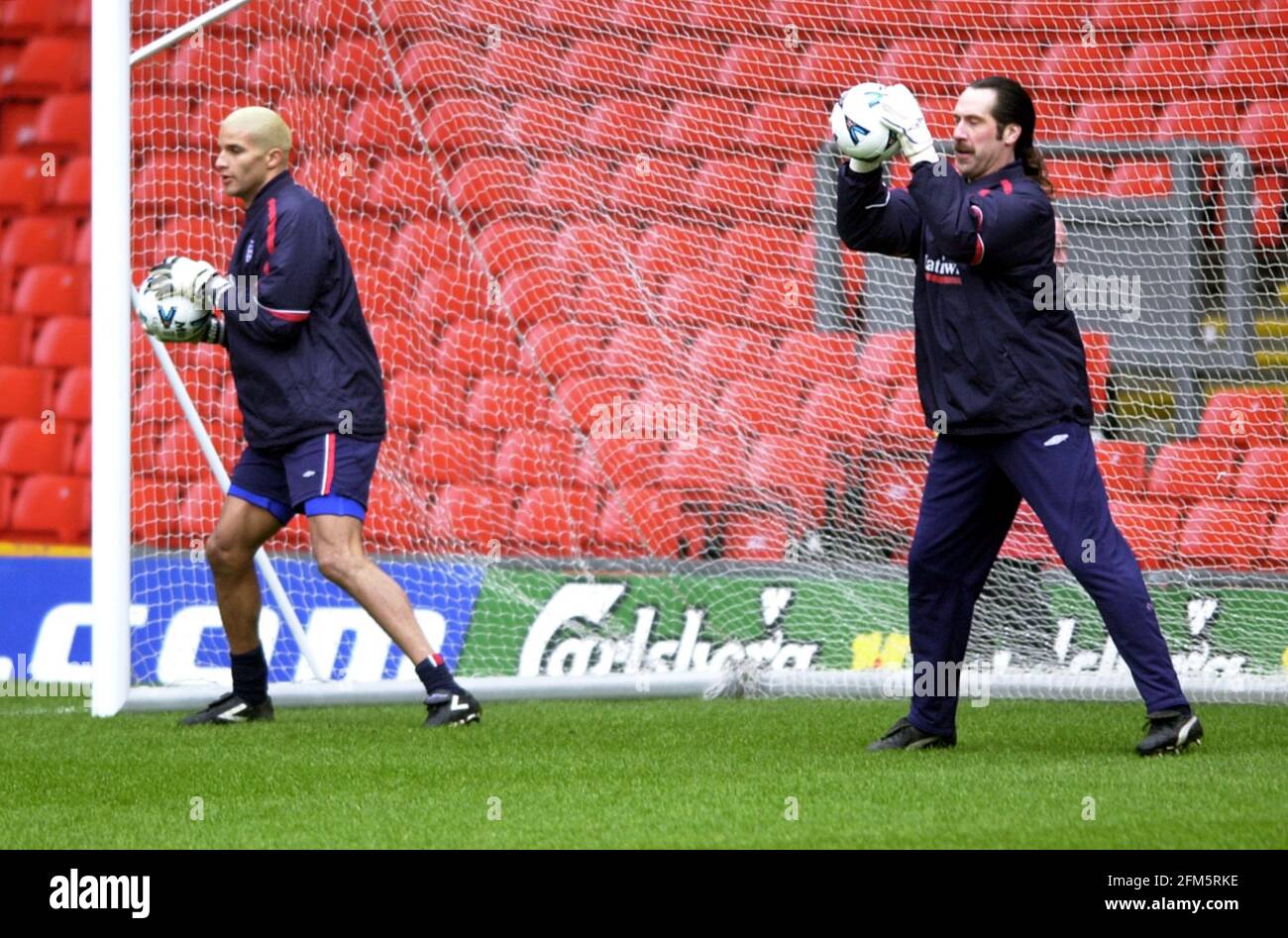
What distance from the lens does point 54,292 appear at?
34.4 feet

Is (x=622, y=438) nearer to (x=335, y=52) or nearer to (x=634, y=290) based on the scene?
(x=634, y=290)

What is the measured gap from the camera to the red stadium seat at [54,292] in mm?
10469

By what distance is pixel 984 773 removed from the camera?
4.91 metres

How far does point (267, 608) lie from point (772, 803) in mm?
3322

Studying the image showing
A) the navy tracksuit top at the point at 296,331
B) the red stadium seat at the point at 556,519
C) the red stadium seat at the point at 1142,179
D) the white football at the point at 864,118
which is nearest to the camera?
the white football at the point at 864,118

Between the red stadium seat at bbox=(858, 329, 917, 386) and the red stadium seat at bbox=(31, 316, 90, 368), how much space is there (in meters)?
4.54

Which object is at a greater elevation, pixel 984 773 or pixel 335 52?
pixel 335 52

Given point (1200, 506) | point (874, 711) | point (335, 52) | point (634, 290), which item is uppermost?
point (335, 52)

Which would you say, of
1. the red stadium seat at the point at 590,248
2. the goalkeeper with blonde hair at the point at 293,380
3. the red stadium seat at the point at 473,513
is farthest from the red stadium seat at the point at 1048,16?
the goalkeeper with blonde hair at the point at 293,380

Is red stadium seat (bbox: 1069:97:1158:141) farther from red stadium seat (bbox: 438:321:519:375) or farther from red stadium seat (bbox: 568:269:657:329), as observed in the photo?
red stadium seat (bbox: 438:321:519:375)

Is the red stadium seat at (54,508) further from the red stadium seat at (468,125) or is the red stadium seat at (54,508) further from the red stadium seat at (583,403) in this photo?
the red stadium seat at (468,125)

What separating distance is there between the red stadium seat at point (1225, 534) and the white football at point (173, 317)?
3479mm

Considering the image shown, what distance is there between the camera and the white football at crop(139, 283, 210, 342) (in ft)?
19.5

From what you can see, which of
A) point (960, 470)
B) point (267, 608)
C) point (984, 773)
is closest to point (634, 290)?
point (267, 608)
